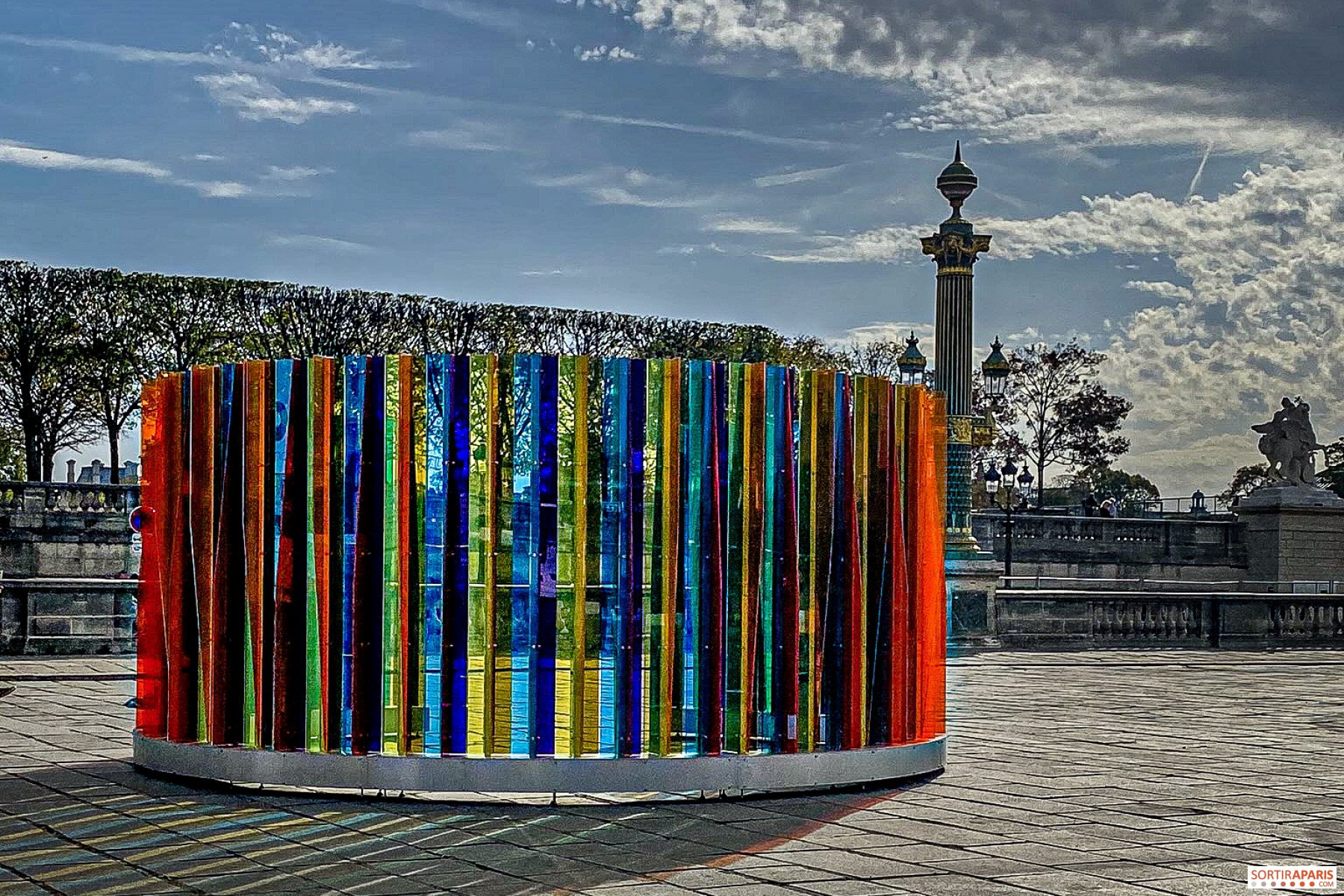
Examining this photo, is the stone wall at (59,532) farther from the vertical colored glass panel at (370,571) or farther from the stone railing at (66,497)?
the vertical colored glass panel at (370,571)

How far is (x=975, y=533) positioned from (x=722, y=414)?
4032 cm

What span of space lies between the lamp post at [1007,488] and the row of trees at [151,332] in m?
13.4

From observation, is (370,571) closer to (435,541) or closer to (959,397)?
(435,541)

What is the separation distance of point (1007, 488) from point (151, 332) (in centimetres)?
2657

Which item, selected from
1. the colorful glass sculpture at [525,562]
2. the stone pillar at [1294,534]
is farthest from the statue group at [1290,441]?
the colorful glass sculpture at [525,562]

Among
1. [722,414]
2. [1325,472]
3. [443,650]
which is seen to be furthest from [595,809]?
[1325,472]

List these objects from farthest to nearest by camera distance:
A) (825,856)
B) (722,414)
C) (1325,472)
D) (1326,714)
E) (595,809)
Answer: (1325,472), (1326,714), (722,414), (595,809), (825,856)

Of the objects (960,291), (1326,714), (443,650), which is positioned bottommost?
(1326,714)

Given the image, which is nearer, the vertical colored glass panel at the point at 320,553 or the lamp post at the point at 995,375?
the vertical colored glass panel at the point at 320,553

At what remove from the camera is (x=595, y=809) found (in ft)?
32.0

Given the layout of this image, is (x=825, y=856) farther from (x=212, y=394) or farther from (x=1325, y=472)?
(x=1325, y=472)

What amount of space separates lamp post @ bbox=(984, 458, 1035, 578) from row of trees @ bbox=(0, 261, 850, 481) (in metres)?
13.4

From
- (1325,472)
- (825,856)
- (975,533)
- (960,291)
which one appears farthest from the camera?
(1325,472)

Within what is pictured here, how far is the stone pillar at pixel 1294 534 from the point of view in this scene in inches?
1834
